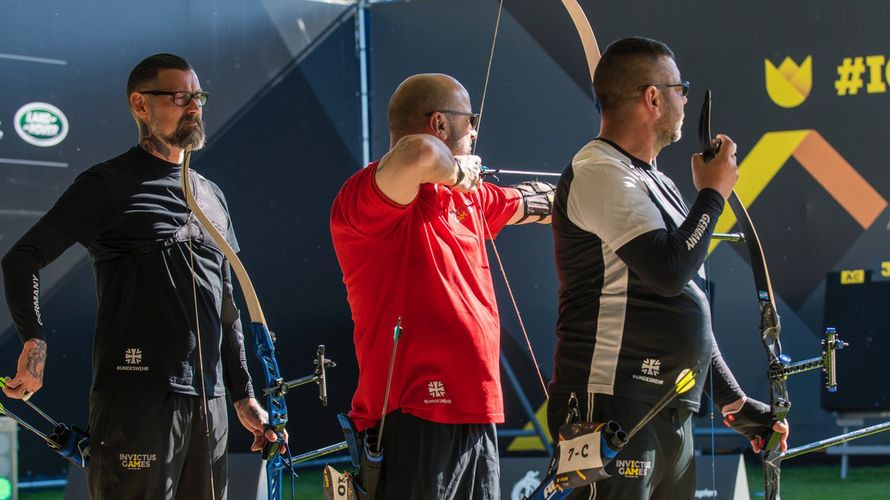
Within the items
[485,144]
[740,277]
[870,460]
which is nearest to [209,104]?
[485,144]

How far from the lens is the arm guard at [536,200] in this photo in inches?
112

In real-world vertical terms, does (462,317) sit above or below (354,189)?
below

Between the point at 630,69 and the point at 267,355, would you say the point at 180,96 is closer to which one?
the point at 267,355

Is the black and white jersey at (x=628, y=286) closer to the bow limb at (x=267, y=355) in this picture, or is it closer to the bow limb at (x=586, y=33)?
the bow limb at (x=586, y=33)

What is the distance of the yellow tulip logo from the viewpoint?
4906 millimetres

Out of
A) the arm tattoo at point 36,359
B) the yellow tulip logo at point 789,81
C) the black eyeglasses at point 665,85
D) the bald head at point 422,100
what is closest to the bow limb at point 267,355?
the arm tattoo at point 36,359

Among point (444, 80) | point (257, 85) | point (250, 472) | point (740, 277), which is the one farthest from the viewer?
point (257, 85)

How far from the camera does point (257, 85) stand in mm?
5441

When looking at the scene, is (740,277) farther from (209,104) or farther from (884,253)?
(209,104)

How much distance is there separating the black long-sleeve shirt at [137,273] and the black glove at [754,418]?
4.34 feet

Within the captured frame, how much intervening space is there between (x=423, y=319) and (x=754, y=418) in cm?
80

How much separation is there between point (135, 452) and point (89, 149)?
267cm

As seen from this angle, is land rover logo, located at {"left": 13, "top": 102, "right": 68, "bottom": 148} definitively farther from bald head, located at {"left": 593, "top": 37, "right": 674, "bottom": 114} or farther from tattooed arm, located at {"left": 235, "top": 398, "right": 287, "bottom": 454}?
bald head, located at {"left": 593, "top": 37, "right": 674, "bottom": 114}

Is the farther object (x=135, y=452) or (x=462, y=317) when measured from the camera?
(x=135, y=452)
